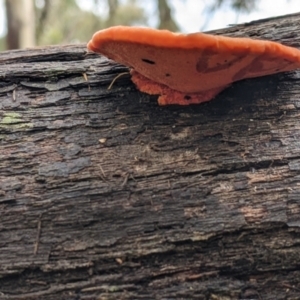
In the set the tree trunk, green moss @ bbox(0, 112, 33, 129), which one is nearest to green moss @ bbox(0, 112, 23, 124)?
green moss @ bbox(0, 112, 33, 129)

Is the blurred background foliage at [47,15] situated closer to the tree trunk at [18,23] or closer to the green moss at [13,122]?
the tree trunk at [18,23]

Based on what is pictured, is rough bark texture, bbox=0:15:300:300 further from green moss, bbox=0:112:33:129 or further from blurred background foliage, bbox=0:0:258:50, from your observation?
blurred background foliage, bbox=0:0:258:50

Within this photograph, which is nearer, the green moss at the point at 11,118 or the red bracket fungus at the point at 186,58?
the red bracket fungus at the point at 186,58

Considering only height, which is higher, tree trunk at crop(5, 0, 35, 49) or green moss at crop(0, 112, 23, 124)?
green moss at crop(0, 112, 23, 124)

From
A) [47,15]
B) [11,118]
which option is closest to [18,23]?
[47,15]

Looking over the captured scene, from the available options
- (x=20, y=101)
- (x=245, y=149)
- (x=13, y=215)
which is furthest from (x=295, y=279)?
(x=20, y=101)

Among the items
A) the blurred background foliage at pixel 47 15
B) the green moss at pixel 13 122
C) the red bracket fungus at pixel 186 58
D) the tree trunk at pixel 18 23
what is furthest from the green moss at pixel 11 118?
the tree trunk at pixel 18 23

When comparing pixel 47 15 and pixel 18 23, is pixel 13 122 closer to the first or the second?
pixel 18 23
